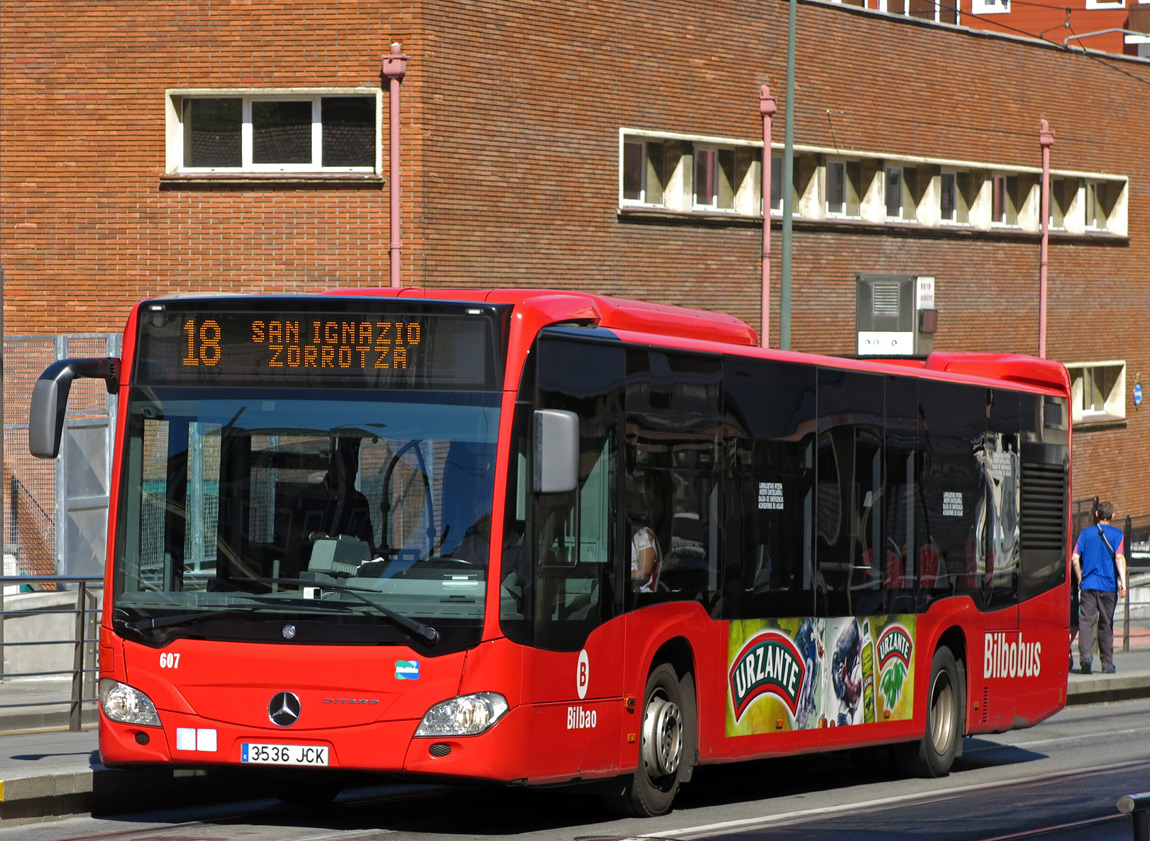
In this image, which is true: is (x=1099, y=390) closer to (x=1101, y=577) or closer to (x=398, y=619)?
(x=1101, y=577)

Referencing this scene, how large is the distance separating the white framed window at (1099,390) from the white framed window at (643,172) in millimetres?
13031

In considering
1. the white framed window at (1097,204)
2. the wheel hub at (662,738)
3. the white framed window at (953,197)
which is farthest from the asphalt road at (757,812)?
the white framed window at (1097,204)

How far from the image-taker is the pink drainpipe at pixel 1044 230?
116 ft

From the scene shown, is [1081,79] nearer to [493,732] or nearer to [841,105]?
[841,105]

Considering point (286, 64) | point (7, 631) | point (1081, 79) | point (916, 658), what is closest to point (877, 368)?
point (916, 658)

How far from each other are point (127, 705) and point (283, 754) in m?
0.86

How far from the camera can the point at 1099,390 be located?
38938 millimetres

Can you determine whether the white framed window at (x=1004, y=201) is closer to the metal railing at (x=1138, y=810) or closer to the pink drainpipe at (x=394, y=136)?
the pink drainpipe at (x=394, y=136)

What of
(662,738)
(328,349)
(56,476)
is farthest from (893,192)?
(328,349)

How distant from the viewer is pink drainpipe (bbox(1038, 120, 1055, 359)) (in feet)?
116

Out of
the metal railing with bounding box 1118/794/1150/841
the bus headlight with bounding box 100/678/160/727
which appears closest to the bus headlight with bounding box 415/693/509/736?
the bus headlight with bounding box 100/678/160/727

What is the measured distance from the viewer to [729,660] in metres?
11.0

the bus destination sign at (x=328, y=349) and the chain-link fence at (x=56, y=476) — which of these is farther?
the chain-link fence at (x=56, y=476)

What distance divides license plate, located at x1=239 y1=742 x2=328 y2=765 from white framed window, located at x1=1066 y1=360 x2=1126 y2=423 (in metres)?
30.7
